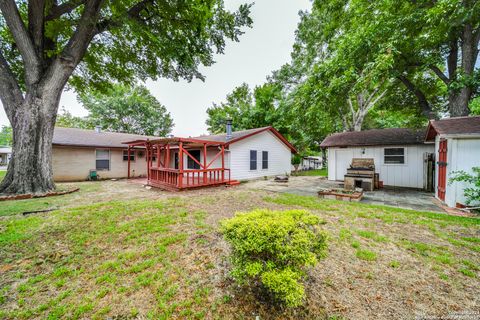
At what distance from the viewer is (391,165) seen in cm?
945

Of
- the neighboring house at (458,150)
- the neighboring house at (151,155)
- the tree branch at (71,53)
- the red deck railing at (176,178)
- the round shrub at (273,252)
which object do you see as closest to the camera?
the round shrub at (273,252)

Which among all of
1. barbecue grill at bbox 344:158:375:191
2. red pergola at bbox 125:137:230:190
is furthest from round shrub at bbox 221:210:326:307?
barbecue grill at bbox 344:158:375:191

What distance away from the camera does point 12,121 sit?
7.06m

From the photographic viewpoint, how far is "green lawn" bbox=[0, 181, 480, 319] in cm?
196

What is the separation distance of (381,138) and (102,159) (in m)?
18.2

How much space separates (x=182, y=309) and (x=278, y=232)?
4.41 feet

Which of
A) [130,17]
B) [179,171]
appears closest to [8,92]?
[130,17]

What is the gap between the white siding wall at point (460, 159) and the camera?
5129 mm

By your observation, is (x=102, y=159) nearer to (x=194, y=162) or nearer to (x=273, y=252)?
(x=194, y=162)

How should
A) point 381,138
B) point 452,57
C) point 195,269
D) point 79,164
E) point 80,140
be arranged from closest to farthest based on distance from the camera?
point 195,269 → point 452,57 → point 381,138 → point 79,164 → point 80,140

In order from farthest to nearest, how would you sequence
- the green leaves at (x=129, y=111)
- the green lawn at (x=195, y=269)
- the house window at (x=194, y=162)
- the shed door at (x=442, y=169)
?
the green leaves at (x=129, y=111) < the house window at (x=194, y=162) < the shed door at (x=442, y=169) < the green lawn at (x=195, y=269)

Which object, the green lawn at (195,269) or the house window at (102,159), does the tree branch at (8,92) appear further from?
the house window at (102,159)

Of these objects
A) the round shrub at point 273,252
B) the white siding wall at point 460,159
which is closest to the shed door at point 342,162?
the white siding wall at point 460,159

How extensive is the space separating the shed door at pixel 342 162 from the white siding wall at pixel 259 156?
4394 mm
